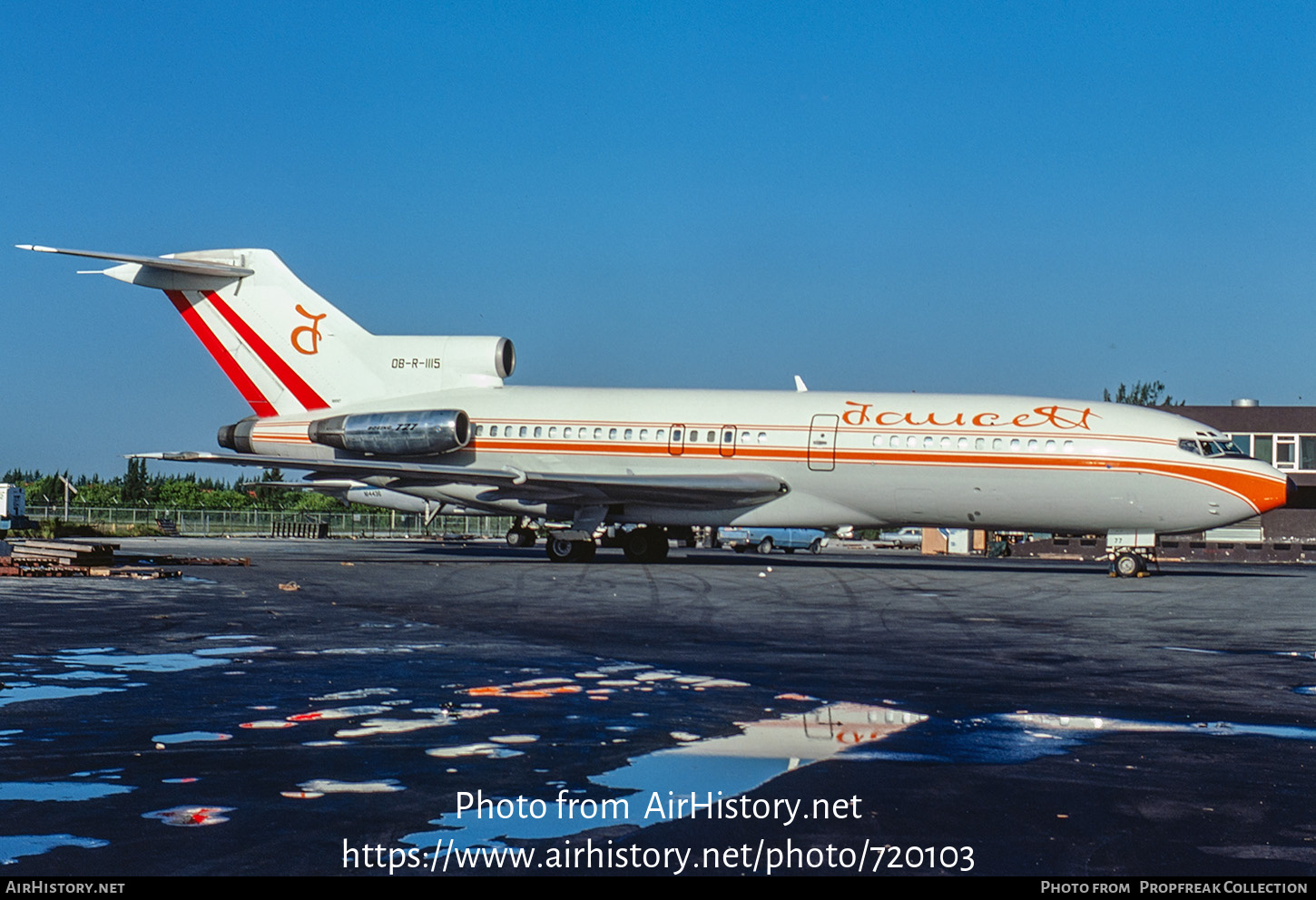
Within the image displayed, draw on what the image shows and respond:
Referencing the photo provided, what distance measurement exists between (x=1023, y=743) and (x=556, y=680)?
12.9 feet

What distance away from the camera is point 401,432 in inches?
1282

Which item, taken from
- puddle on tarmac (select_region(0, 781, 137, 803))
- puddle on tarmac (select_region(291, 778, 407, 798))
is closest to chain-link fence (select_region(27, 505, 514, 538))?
puddle on tarmac (select_region(0, 781, 137, 803))

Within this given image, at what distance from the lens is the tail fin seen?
3453 cm

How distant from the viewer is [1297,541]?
61.4 m

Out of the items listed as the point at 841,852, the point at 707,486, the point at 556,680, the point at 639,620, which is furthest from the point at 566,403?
the point at 841,852

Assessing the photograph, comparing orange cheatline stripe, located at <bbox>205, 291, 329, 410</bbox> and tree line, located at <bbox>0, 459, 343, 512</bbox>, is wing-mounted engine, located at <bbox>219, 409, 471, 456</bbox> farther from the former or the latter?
tree line, located at <bbox>0, 459, 343, 512</bbox>

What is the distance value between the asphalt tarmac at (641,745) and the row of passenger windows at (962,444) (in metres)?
12.2

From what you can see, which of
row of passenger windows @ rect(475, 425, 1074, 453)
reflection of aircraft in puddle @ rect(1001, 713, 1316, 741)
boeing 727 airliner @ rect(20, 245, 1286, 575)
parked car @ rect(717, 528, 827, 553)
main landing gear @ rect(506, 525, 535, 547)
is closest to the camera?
reflection of aircraft in puddle @ rect(1001, 713, 1316, 741)

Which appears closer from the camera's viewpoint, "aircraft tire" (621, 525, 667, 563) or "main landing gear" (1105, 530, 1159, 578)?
"main landing gear" (1105, 530, 1159, 578)

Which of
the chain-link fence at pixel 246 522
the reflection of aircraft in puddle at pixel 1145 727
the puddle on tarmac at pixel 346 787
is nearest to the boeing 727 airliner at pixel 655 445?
the reflection of aircraft in puddle at pixel 1145 727

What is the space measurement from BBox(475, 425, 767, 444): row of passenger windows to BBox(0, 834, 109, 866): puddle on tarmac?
25721mm

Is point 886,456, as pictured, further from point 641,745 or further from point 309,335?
point 641,745

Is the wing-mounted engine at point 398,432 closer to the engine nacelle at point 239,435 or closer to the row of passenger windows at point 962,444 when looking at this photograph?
the engine nacelle at point 239,435

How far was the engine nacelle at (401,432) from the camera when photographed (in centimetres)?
3222
